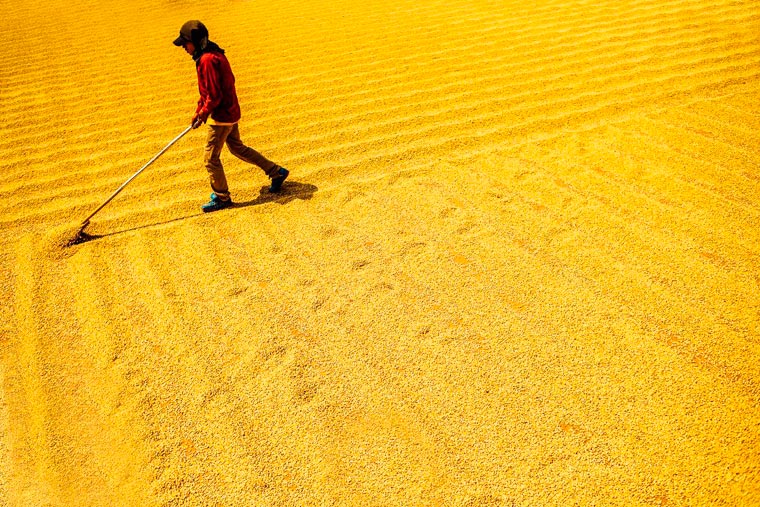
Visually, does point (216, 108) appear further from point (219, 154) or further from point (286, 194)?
point (286, 194)

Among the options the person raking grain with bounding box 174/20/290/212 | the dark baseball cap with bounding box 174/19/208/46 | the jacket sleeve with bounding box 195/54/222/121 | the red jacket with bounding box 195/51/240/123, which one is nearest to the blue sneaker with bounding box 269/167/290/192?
the person raking grain with bounding box 174/20/290/212

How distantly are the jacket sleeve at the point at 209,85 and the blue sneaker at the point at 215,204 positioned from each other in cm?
64

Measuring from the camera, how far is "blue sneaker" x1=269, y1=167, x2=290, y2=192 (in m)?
4.14

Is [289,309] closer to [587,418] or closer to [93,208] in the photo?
[587,418]

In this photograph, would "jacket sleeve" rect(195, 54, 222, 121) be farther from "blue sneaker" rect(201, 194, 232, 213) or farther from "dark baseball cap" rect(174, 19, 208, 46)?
"blue sneaker" rect(201, 194, 232, 213)

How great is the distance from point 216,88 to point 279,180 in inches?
34.1

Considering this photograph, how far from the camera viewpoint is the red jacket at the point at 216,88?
3539mm

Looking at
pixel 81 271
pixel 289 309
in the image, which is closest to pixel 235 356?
pixel 289 309

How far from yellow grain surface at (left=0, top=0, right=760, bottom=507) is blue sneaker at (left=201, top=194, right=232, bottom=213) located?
10cm

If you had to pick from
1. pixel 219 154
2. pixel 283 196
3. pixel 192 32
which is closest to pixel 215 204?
pixel 219 154

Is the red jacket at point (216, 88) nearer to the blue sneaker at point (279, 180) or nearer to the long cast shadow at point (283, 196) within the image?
the blue sneaker at point (279, 180)

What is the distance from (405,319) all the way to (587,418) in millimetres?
1095

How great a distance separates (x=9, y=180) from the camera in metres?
4.37

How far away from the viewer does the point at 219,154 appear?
3912 mm
